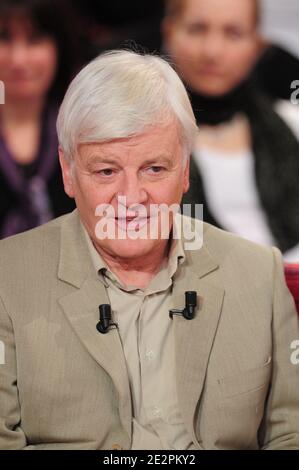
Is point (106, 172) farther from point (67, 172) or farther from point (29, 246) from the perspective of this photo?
point (29, 246)

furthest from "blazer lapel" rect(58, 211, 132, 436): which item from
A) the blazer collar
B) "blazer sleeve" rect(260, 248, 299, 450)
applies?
"blazer sleeve" rect(260, 248, 299, 450)

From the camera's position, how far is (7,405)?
189 cm

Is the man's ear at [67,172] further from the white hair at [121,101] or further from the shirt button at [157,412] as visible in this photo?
the shirt button at [157,412]

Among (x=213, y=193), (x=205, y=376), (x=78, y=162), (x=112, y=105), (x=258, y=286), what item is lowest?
(x=213, y=193)

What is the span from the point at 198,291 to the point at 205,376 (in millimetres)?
213

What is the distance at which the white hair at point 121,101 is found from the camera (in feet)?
5.90

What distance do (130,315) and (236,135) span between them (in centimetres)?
151

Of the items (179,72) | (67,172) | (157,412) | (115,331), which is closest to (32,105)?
(179,72)

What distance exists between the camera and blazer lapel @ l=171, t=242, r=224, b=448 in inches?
75.3

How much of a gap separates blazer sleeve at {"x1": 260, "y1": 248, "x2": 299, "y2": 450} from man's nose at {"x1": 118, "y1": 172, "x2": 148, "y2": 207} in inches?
18.4

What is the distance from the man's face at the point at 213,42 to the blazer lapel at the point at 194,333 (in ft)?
4.37

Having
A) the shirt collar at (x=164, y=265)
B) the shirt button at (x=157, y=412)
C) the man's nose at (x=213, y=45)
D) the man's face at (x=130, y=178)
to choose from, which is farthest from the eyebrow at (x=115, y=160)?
the man's nose at (x=213, y=45)
